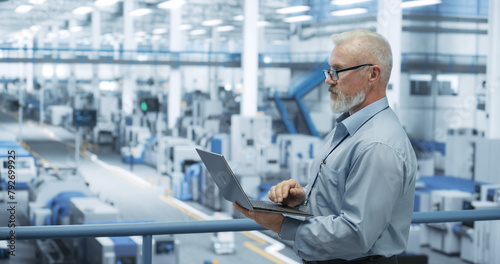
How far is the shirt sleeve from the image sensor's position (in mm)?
1678

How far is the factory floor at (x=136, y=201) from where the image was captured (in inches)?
484

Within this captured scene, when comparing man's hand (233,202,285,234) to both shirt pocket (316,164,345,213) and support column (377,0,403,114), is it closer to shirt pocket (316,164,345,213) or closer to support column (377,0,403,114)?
shirt pocket (316,164,345,213)

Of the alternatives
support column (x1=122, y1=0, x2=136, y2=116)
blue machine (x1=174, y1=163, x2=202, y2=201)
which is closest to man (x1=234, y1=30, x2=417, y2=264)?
blue machine (x1=174, y1=163, x2=202, y2=201)

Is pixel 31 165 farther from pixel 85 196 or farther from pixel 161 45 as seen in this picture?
pixel 161 45

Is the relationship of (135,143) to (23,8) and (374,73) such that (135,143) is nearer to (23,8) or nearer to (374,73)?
(23,8)

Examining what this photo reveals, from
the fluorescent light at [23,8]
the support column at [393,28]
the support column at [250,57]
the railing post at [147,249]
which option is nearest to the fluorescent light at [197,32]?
the fluorescent light at [23,8]

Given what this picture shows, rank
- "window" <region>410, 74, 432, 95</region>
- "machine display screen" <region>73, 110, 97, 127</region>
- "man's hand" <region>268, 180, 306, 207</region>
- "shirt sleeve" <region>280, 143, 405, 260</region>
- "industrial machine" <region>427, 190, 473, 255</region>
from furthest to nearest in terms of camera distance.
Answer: "window" <region>410, 74, 432, 95</region> → "machine display screen" <region>73, 110, 97, 127</region> → "industrial machine" <region>427, 190, 473, 255</region> → "man's hand" <region>268, 180, 306, 207</region> → "shirt sleeve" <region>280, 143, 405, 260</region>

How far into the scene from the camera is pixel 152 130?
29.0 m

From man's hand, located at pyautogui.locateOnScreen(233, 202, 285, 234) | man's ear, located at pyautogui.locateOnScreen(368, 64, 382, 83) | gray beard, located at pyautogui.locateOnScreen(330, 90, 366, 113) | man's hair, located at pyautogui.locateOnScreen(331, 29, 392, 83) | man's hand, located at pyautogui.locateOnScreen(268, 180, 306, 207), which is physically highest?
man's hair, located at pyautogui.locateOnScreen(331, 29, 392, 83)

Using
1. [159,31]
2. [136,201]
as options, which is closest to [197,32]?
[159,31]

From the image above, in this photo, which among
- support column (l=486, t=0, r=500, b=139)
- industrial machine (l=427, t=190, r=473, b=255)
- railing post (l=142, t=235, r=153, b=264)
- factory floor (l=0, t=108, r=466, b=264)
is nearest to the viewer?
railing post (l=142, t=235, r=153, b=264)

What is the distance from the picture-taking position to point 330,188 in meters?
1.85

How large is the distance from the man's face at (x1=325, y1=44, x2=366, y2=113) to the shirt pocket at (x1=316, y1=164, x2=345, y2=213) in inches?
8.1

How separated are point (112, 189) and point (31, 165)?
5.71 metres
